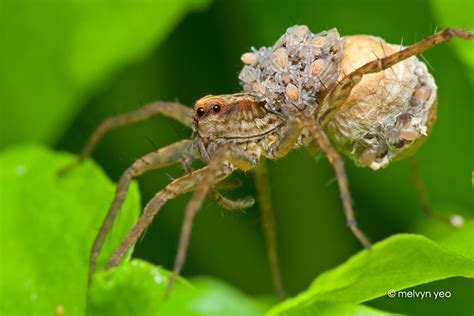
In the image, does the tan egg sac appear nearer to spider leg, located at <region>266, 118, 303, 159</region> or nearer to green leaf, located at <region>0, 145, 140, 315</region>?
spider leg, located at <region>266, 118, 303, 159</region>

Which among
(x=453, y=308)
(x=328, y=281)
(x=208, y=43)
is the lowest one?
(x=453, y=308)

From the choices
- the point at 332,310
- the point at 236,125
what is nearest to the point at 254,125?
the point at 236,125

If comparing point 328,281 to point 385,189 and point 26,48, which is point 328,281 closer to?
point 385,189

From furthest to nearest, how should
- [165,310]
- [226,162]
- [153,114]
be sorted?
1. [153,114]
2. [226,162]
3. [165,310]

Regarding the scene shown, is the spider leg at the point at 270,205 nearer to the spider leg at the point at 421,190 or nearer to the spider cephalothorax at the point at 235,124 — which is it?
the spider cephalothorax at the point at 235,124

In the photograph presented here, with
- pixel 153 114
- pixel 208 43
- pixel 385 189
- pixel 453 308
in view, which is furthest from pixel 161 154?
pixel 453 308

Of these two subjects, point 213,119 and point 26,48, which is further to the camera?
point 26,48

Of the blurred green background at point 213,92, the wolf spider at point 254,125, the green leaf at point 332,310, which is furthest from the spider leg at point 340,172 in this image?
the blurred green background at point 213,92

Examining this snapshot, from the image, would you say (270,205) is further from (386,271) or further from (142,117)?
(386,271)
